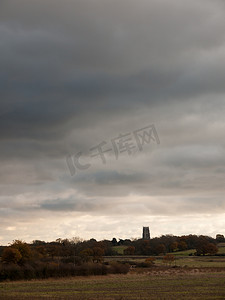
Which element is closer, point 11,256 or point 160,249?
point 11,256

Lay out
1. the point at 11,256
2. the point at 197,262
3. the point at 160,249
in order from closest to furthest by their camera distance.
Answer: the point at 11,256 < the point at 197,262 < the point at 160,249

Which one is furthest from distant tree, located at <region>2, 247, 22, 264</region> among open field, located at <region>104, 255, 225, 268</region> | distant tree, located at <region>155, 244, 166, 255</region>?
distant tree, located at <region>155, 244, 166, 255</region>

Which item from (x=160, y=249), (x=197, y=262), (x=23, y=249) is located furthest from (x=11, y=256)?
(x=160, y=249)

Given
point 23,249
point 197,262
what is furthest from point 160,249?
point 23,249

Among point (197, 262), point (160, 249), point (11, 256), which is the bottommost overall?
point (197, 262)

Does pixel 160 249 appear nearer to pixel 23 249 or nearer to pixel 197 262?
pixel 197 262

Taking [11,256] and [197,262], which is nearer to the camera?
[11,256]

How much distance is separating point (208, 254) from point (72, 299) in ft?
458

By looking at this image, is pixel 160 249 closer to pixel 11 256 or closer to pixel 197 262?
pixel 197 262

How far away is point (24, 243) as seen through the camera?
102062 mm

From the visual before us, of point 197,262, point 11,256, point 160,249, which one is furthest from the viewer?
point 160,249

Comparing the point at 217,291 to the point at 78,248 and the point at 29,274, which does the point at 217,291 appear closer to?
the point at 29,274

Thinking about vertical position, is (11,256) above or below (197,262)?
above

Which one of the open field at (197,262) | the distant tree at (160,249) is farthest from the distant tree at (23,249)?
the distant tree at (160,249)
